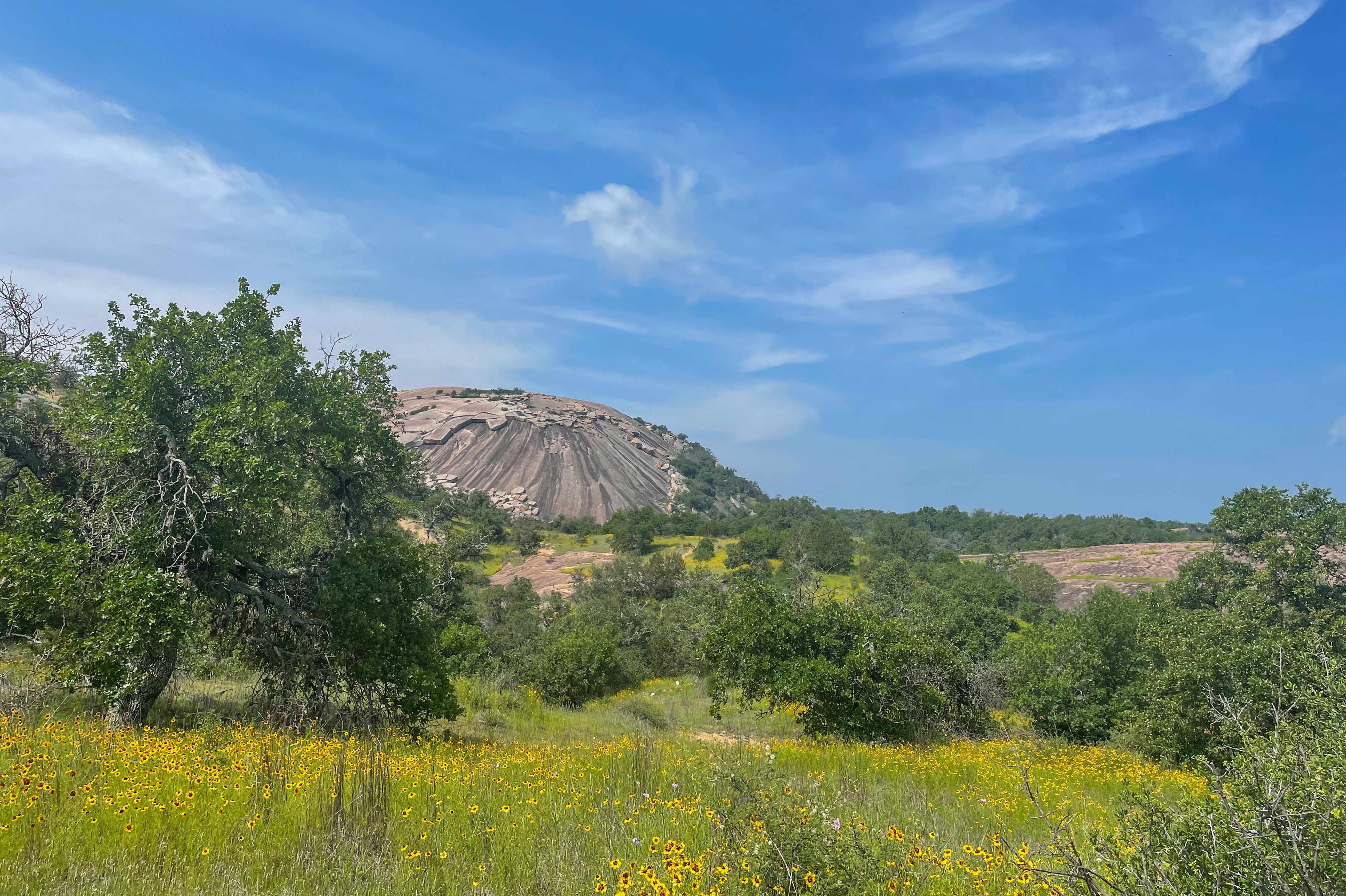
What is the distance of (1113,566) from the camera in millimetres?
59219

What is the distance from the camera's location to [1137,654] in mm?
21000

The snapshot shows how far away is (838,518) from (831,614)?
366 feet

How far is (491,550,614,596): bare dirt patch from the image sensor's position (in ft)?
176

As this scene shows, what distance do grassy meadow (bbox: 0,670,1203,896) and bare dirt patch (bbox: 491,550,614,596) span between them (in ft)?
138

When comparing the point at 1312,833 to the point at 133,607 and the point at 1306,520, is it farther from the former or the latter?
the point at 1306,520

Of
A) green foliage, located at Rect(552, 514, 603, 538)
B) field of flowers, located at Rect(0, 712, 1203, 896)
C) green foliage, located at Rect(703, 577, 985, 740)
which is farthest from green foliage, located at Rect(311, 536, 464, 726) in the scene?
green foliage, located at Rect(552, 514, 603, 538)

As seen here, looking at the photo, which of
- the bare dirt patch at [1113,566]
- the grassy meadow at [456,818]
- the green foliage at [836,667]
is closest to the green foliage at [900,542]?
the bare dirt patch at [1113,566]

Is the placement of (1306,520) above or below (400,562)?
above

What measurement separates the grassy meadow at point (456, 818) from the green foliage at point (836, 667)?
5.87 metres

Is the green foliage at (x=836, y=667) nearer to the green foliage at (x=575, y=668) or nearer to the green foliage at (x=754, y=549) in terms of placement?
the green foliage at (x=575, y=668)

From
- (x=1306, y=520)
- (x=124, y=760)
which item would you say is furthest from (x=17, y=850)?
(x=1306, y=520)

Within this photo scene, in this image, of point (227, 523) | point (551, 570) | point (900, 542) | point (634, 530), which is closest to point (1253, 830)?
point (227, 523)

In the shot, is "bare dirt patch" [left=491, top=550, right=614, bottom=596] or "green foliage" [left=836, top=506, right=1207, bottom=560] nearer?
"bare dirt patch" [left=491, top=550, right=614, bottom=596]

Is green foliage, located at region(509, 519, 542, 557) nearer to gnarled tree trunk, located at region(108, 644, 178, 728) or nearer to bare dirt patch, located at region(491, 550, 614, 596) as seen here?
bare dirt patch, located at region(491, 550, 614, 596)
